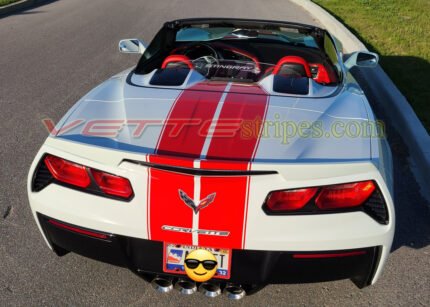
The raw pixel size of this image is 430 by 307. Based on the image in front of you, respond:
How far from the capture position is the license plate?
1862 mm

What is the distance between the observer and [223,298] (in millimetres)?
2268

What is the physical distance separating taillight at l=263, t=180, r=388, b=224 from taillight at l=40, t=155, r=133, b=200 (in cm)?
61

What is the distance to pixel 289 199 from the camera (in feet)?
5.99

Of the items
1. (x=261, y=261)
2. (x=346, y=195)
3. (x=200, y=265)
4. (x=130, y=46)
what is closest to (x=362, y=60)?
(x=130, y=46)

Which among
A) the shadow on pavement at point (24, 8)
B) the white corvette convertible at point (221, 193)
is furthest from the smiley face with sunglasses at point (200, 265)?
the shadow on pavement at point (24, 8)

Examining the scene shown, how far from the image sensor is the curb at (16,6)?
→ 10246 mm

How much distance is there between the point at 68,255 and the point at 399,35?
22.3 ft

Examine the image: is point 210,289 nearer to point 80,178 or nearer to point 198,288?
point 198,288

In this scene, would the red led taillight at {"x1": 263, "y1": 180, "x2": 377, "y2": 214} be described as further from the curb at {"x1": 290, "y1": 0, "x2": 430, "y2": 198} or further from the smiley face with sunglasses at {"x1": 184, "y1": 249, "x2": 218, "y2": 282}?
the curb at {"x1": 290, "y1": 0, "x2": 430, "y2": 198}

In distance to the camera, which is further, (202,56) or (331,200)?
(202,56)

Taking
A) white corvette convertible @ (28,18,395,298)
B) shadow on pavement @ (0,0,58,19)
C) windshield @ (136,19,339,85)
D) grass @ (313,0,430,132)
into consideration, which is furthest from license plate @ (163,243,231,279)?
shadow on pavement @ (0,0,58,19)

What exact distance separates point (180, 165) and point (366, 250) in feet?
2.79

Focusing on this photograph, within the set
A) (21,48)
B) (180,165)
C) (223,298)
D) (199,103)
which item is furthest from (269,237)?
(21,48)

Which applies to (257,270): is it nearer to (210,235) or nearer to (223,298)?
(210,235)
